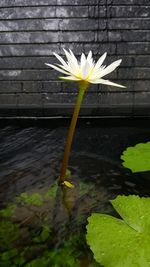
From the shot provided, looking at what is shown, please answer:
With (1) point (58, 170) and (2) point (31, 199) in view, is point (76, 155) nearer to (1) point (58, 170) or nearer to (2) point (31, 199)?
(1) point (58, 170)

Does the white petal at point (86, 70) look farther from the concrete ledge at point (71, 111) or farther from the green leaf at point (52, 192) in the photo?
the concrete ledge at point (71, 111)

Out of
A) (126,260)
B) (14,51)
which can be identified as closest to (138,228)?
(126,260)

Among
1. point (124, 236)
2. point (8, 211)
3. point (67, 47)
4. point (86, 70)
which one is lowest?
point (8, 211)

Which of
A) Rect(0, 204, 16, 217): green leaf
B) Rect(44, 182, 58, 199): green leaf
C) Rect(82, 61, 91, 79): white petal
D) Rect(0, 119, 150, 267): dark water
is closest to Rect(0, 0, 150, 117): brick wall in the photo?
Rect(0, 119, 150, 267): dark water

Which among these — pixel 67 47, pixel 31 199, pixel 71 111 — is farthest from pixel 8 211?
pixel 67 47

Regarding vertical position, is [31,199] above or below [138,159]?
below

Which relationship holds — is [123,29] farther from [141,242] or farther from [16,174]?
[141,242]

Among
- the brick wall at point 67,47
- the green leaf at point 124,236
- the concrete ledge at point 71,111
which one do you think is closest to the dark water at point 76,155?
the concrete ledge at point 71,111

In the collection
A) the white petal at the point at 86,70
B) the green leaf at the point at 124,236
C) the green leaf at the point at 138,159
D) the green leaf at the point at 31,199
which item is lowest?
the green leaf at the point at 31,199
